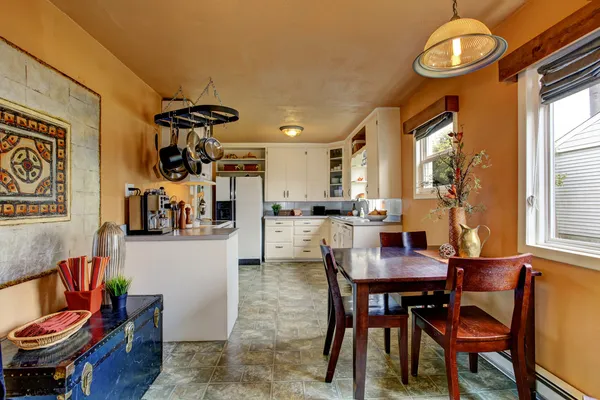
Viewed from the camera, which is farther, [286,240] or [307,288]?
[286,240]

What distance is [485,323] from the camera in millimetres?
1751

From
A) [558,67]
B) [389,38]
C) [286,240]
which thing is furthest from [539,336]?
[286,240]

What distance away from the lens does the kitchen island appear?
2580 mm

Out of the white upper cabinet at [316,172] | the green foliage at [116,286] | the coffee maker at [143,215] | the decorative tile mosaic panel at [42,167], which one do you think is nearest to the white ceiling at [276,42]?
the decorative tile mosaic panel at [42,167]

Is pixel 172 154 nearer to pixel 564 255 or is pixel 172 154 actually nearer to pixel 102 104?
pixel 102 104

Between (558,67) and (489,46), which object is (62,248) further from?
(558,67)

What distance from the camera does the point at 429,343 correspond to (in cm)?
256

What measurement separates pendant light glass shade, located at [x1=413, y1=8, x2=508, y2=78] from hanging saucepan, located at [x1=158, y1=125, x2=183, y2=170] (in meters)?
2.37

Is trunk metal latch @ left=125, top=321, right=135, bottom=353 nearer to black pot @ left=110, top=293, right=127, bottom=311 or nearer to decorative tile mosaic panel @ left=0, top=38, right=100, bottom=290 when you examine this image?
black pot @ left=110, top=293, right=127, bottom=311

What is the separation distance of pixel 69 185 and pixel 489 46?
251cm

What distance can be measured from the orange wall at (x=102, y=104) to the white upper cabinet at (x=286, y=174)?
9.24 ft

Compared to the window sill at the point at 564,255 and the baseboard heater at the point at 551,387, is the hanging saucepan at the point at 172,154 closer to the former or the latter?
the window sill at the point at 564,255

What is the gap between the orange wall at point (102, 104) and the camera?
1.65m

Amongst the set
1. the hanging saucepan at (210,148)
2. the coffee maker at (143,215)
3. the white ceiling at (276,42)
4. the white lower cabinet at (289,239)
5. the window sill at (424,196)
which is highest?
the white ceiling at (276,42)
